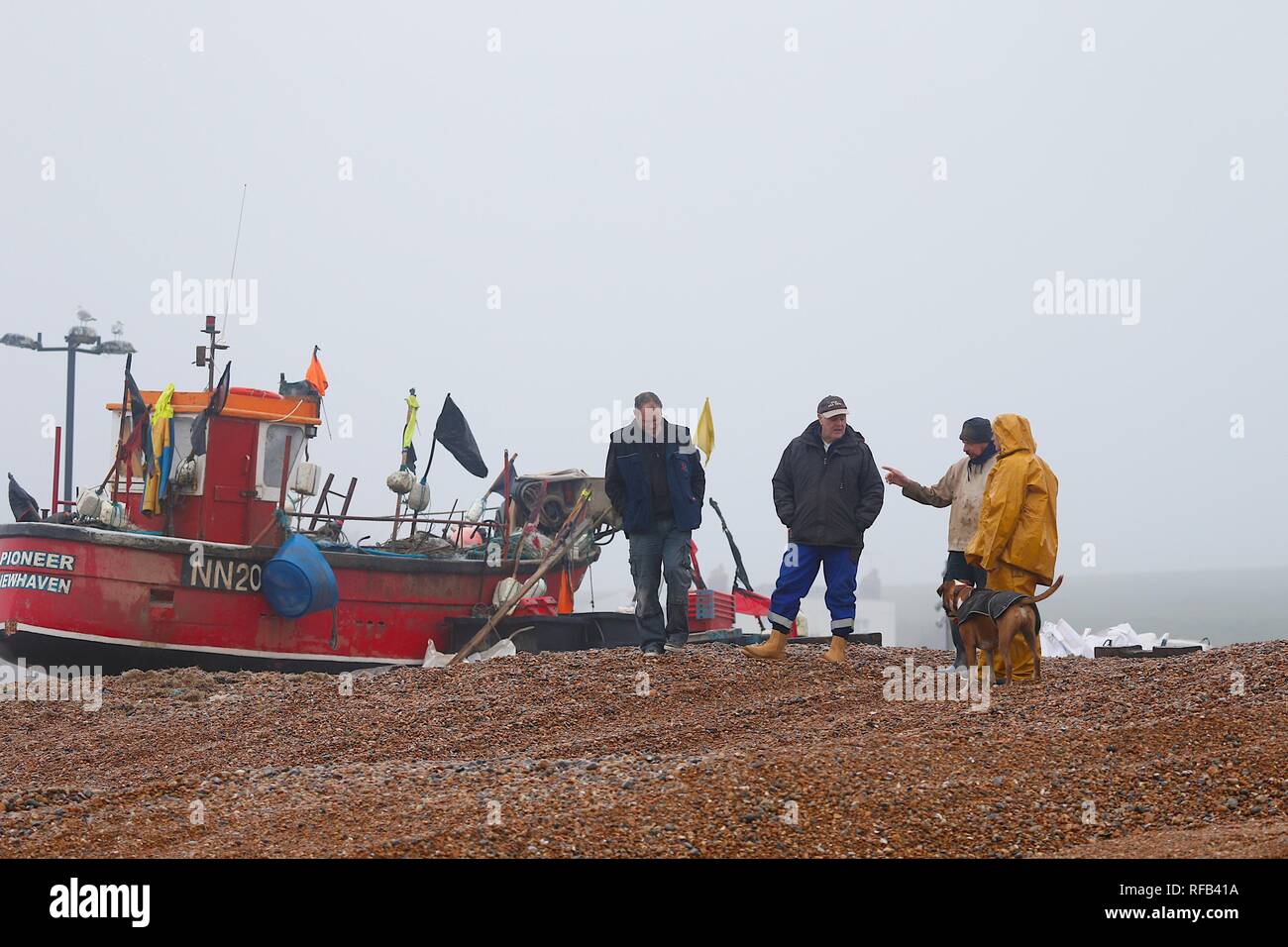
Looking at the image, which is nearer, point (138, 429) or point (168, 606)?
point (168, 606)

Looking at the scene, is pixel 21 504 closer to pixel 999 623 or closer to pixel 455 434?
pixel 455 434

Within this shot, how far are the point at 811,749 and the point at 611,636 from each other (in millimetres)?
11260

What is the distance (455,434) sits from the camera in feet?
63.0

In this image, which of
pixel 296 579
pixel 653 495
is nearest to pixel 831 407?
pixel 653 495

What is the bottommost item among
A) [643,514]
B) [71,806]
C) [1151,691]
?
[71,806]

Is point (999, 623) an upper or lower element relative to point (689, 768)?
upper

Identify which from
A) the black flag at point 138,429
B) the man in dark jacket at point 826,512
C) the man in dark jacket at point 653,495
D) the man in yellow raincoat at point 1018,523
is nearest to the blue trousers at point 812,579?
the man in dark jacket at point 826,512

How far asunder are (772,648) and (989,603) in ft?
5.50

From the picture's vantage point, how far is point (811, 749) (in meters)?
6.46

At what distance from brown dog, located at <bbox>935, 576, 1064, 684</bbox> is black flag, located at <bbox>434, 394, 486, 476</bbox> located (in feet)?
36.9

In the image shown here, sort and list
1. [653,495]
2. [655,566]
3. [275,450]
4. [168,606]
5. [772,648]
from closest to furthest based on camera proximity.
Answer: [772,648]
[653,495]
[655,566]
[168,606]
[275,450]
